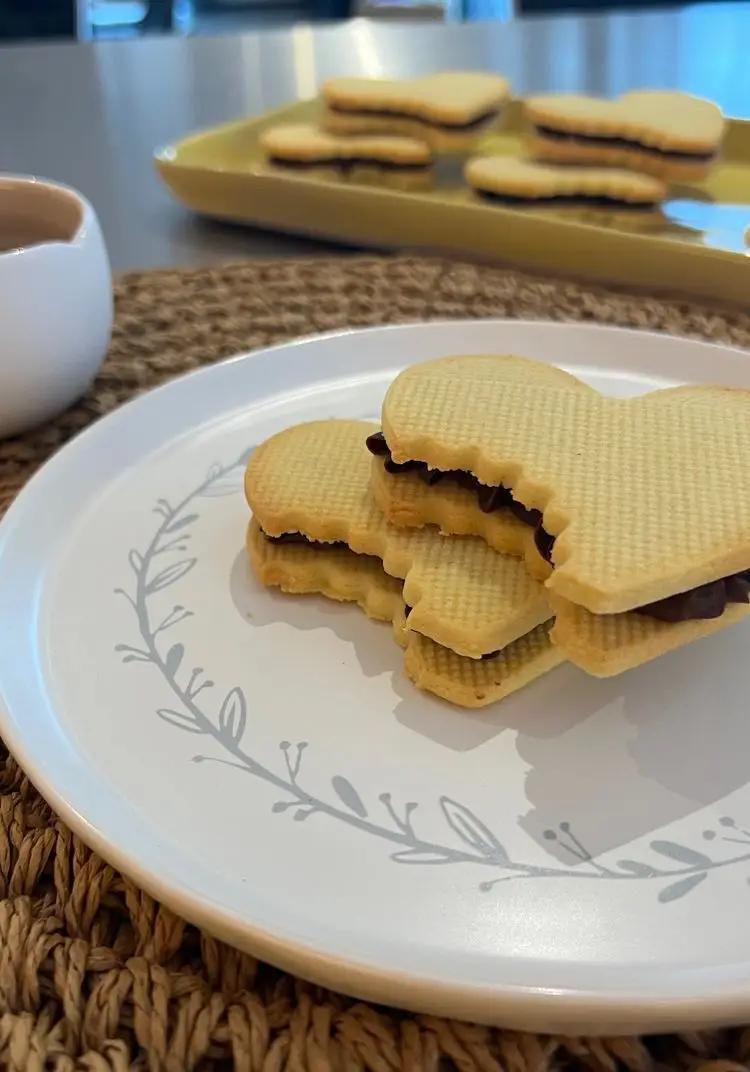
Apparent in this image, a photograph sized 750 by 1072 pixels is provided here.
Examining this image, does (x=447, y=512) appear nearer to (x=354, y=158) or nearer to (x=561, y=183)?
(x=561, y=183)

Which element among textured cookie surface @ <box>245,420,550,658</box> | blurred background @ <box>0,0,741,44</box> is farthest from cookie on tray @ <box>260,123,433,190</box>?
blurred background @ <box>0,0,741,44</box>

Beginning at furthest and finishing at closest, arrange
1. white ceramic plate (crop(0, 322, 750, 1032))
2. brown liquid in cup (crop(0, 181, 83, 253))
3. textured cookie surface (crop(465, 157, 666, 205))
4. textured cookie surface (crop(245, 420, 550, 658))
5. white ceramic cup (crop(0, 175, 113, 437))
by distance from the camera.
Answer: textured cookie surface (crop(465, 157, 666, 205)), brown liquid in cup (crop(0, 181, 83, 253)), white ceramic cup (crop(0, 175, 113, 437)), textured cookie surface (crop(245, 420, 550, 658)), white ceramic plate (crop(0, 322, 750, 1032))

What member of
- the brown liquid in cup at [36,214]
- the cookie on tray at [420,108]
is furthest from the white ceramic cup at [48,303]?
the cookie on tray at [420,108]

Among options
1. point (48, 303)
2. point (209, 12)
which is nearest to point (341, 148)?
point (48, 303)

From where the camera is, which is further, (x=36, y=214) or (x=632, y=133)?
(x=632, y=133)

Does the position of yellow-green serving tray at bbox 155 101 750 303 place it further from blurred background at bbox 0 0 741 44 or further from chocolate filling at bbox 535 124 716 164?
blurred background at bbox 0 0 741 44

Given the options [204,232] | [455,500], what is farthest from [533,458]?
[204,232]
